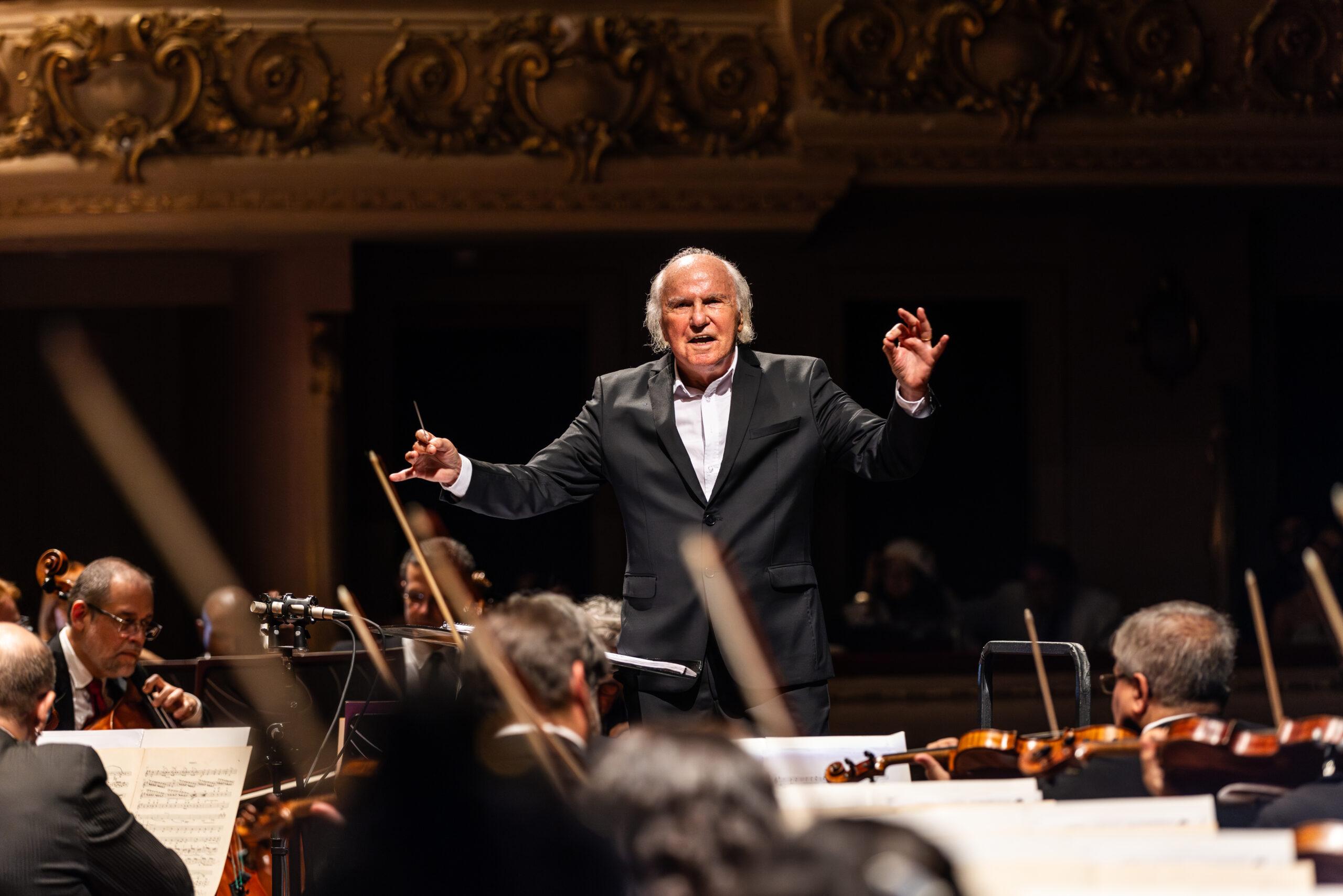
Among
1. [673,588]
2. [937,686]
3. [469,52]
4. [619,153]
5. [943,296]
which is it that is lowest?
[937,686]

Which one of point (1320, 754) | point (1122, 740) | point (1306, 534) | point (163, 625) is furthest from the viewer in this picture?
point (163, 625)

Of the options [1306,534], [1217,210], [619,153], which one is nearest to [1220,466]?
[1306,534]

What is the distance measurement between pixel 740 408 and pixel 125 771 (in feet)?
4.10

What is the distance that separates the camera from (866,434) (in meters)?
2.63

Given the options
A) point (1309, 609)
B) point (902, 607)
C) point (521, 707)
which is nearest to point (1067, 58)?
point (902, 607)

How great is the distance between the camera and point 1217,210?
6.35 metres

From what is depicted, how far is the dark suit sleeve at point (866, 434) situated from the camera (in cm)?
251

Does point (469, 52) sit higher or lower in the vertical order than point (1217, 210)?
higher

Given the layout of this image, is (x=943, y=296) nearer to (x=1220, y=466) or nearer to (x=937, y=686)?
(x=1220, y=466)

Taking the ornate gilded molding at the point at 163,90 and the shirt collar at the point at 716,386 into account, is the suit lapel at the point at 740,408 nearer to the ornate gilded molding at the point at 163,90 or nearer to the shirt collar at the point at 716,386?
the shirt collar at the point at 716,386

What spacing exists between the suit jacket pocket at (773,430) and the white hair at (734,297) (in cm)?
20

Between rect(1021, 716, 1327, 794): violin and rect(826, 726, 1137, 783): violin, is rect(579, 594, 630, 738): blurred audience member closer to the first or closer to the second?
rect(826, 726, 1137, 783): violin

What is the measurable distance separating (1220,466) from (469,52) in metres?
3.43

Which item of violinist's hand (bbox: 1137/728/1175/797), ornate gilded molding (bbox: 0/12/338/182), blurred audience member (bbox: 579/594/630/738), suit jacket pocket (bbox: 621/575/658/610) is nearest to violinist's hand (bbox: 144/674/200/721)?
blurred audience member (bbox: 579/594/630/738)
